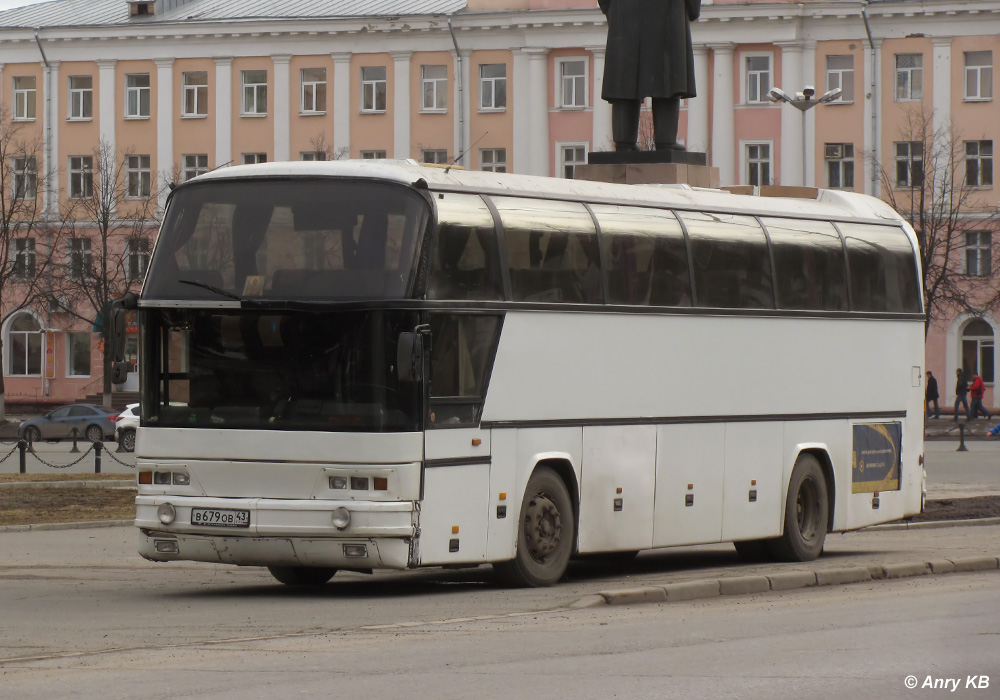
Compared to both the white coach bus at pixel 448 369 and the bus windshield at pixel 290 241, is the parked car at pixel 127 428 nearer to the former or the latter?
the white coach bus at pixel 448 369

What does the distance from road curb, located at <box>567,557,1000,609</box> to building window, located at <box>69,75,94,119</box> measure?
59.8 meters

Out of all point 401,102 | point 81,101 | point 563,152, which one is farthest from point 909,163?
point 81,101

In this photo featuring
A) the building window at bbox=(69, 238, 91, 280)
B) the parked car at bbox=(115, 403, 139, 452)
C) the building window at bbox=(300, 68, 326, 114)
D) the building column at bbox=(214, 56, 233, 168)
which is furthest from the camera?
the building column at bbox=(214, 56, 233, 168)

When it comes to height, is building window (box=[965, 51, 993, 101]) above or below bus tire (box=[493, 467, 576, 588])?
above

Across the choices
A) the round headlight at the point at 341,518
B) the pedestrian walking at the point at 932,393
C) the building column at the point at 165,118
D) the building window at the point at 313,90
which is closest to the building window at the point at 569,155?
the building window at the point at 313,90

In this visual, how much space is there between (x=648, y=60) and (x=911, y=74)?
149 feet

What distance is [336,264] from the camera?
47.2 feet

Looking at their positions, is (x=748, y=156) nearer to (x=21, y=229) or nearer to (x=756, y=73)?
(x=756, y=73)

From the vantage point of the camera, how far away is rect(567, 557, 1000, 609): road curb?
45.8 feet

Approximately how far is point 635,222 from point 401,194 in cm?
289

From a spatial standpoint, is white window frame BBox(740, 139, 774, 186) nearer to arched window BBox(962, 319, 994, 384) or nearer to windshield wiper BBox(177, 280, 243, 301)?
arched window BBox(962, 319, 994, 384)

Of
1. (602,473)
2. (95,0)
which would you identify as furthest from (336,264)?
(95,0)

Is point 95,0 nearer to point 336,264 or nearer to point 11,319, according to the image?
point 11,319

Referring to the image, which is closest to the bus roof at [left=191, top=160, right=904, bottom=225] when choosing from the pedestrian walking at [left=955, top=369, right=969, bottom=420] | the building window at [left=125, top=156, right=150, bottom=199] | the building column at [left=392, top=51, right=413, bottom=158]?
the pedestrian walking at [left=955, top=369, right=969, bottom=420]
